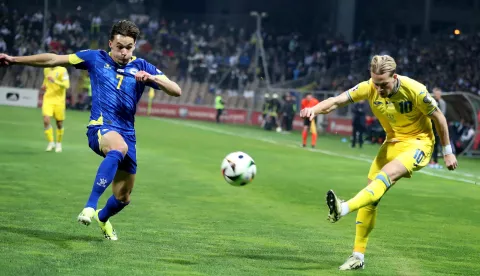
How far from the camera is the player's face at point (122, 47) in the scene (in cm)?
980

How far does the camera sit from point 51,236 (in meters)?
10.3

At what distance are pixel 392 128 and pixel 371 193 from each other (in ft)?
3.98

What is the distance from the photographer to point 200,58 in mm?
56844

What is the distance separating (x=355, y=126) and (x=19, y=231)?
82.5ft

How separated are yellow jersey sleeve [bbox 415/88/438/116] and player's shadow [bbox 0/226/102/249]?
3851 mm

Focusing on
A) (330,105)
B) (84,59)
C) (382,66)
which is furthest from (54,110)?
(382,66)

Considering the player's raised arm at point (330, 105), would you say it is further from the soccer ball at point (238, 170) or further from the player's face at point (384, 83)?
the soccer ball at point (238, 170)

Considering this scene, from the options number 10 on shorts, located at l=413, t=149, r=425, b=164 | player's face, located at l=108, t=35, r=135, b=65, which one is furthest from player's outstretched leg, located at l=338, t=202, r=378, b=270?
player's face, located at l=108, t=35, r=135, b=65

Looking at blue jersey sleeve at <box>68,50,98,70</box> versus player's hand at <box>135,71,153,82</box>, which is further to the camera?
blue jersey sleeve at <box>68,50,98,70</box>

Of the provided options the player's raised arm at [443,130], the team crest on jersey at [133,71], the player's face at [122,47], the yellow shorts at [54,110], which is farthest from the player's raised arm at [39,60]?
the yellow shorts at [54,110]

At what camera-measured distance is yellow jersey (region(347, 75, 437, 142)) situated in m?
9.27

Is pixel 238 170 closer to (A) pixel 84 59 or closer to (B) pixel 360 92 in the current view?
(B) pixel 360 92

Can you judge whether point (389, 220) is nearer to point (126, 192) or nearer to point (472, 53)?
point (126, 192)

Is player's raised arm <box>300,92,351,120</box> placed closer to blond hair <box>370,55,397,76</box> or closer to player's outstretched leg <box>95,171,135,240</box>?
blond hair <box>370,55,397,76</box>
